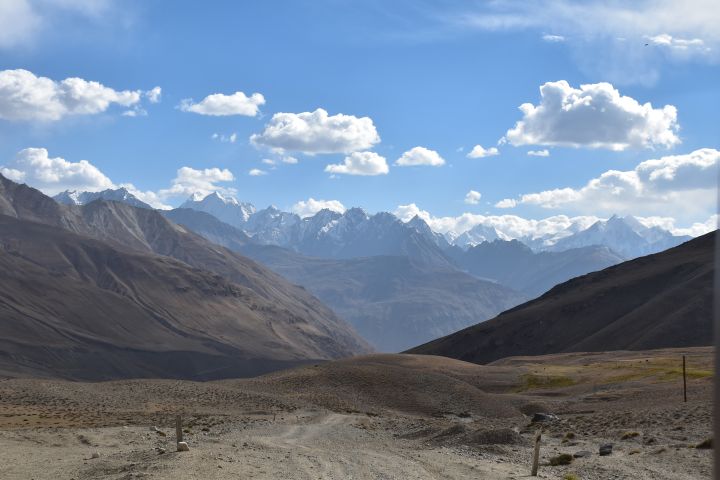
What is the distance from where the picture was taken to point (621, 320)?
544 feet

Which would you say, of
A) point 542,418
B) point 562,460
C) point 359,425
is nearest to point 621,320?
point 542,418

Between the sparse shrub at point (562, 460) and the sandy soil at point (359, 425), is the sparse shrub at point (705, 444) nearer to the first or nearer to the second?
the sandy soil at point (359, 425)

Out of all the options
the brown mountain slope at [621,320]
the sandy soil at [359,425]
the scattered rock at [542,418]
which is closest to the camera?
the sandy soil at [359,425]

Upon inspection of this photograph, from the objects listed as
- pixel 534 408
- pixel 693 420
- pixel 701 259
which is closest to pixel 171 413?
pixel 534 408

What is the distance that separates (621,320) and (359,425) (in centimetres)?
12417

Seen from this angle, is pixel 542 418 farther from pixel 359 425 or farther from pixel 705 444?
pixel 705 444

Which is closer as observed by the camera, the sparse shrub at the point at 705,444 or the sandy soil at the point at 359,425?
the sandy soil at the point at 359,425

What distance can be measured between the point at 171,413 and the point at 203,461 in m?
29.1

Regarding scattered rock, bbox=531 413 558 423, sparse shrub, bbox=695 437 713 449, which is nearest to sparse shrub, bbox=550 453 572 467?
sparse shrub, bbox=695 437 713 449

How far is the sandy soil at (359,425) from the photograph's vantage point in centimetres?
3234

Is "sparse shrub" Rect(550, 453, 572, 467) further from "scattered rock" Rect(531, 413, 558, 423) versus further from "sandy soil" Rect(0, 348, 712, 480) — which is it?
"scattered rock" Rect(531, 413, 558, 423)

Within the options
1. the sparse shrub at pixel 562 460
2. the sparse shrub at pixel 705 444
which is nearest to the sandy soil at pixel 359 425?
the sparse shrub at pixel 562 460

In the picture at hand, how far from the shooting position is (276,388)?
77.4 m

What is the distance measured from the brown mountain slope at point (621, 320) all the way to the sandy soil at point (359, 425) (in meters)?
54.8
